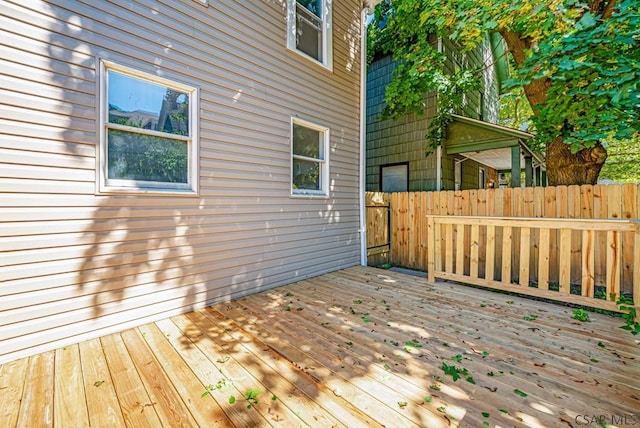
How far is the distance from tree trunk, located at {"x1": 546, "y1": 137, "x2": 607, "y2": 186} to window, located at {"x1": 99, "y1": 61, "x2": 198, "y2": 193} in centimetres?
582

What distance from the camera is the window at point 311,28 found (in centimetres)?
441

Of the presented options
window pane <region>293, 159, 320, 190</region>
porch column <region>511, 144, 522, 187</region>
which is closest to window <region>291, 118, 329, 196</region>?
window pane <region>293, 159, 320, 190</region>

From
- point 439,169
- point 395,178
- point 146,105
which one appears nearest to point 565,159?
point 439,169

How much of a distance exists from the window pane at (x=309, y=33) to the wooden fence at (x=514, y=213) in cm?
300

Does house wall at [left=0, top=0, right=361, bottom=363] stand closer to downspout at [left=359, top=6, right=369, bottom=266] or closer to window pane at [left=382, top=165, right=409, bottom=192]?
downspout at [left=359, top=6, right=369, bottom=266]

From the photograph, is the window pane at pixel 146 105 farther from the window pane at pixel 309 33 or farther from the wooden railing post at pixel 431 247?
the wooden railing post at pixel 431 247

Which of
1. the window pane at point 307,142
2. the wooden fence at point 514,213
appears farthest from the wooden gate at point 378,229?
the window pane at point 307,142

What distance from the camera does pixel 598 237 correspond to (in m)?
4.23

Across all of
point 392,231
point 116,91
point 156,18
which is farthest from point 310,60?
point 392,231

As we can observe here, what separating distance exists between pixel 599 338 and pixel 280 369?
114 inches

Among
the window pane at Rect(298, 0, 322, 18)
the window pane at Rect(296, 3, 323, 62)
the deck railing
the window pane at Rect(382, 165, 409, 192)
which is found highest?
the window pane at Rect(298, 0, 322, 18)

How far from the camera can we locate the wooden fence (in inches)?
158

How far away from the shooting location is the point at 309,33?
4.84 metres

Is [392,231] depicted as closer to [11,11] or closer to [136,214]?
[136,214]
